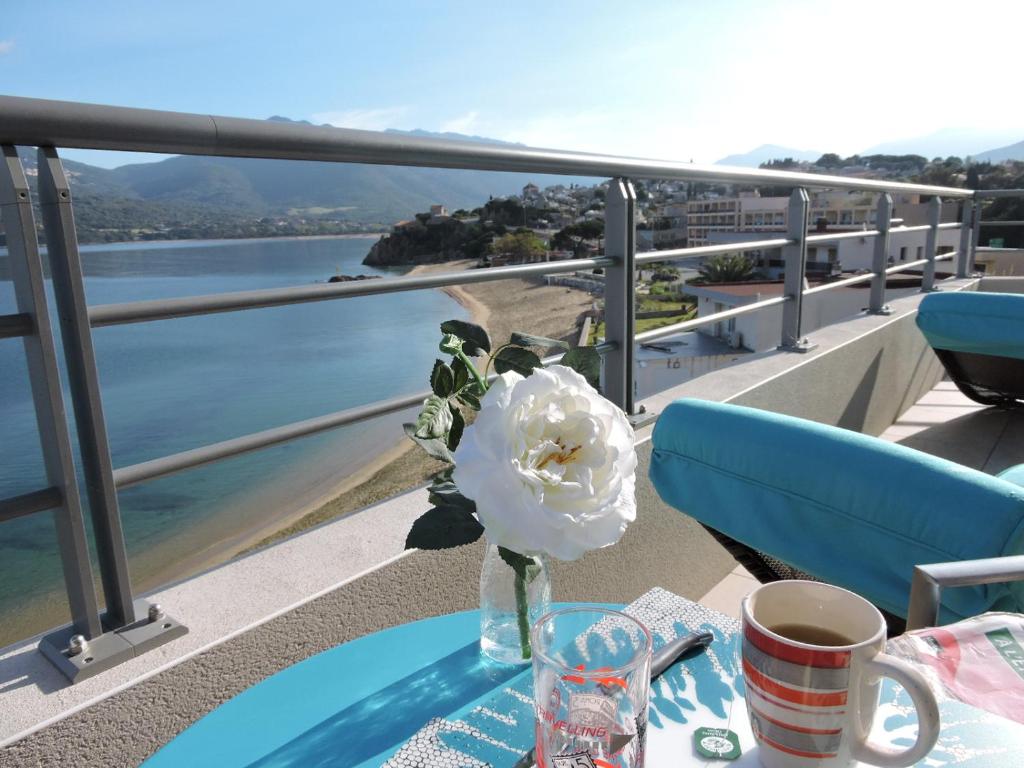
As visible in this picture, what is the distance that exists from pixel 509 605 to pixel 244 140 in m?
0.85

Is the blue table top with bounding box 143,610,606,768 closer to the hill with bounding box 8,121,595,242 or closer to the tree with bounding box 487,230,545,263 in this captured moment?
the hill with bounding box 8,121,595,242

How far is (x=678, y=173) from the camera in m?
2.30

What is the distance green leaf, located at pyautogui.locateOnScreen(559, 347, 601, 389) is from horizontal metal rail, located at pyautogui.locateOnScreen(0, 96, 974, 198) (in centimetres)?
72

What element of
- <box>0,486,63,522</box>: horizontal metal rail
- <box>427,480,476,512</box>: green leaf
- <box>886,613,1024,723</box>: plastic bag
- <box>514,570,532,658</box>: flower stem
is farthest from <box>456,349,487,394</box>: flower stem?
<box>0,486,63,522</box>: horizontal metal rail

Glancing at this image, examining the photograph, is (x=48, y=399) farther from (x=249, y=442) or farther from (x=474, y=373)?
(x=474, y=373)

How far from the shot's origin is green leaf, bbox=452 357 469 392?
0.80m

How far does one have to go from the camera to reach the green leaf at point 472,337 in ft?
2.73

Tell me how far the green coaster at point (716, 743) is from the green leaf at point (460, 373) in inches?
17.2

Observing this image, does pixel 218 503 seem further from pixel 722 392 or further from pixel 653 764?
pixel 653 764

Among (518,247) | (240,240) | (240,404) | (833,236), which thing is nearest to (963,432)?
A: (833,236)

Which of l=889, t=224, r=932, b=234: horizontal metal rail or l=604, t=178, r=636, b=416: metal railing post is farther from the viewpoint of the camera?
l=889, t=224, r=932, b=234: horizontal metal rail

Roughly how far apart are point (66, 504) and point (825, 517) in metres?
1.20

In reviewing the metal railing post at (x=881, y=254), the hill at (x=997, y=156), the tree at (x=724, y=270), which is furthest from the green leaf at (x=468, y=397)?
the hill at (x=997, y=156)

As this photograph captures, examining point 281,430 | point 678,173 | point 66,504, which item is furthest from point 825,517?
point 678,173
